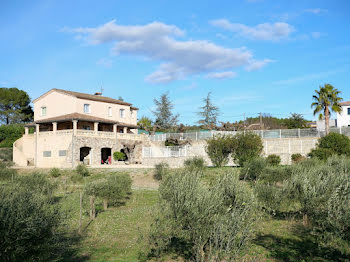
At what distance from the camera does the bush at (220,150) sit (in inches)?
1353

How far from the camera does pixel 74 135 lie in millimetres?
38250

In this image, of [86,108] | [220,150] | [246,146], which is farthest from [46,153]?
[246,146]

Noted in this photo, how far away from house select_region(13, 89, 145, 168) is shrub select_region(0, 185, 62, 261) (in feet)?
101

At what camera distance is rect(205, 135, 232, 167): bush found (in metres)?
34.4

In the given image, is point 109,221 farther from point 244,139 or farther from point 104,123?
point 104,123

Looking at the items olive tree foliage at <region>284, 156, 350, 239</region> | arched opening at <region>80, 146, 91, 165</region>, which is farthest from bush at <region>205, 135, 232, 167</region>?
olive tree foliage at <region>284, 156, 350, 239</region>

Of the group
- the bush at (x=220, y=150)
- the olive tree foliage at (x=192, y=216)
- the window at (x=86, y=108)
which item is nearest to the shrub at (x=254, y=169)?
the bush at (x=220, y=150)

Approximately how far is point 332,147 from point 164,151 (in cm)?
1846

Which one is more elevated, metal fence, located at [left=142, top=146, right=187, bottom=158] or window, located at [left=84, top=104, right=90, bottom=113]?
window, located at [left=84, top=104, right=90, bottom=113]

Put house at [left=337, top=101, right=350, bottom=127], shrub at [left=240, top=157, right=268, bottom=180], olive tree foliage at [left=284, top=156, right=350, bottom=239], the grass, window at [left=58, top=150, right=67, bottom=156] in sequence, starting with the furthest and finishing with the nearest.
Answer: house at [left=337, top=101, right=350, bottom=127], window at [left=58, top=150, right=67, bottom=156], shrub at [left=240, top=157, right=268, bottom=180], the grass, olive tree foliage at [left=284, top=156, right=350, bottom=239]

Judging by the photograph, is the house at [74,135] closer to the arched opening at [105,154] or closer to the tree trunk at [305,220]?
the arched opening at [105,154]

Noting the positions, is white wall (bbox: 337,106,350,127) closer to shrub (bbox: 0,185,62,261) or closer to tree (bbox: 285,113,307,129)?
tree (bbox: 285,113,307,129)

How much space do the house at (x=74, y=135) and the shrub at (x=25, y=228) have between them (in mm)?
30817

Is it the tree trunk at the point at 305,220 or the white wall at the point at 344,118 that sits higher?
the white wall at the point at 344,118
